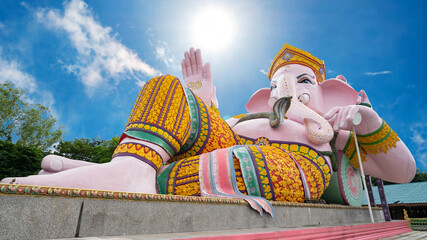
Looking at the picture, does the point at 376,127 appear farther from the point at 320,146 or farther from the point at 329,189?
the point at 329,189

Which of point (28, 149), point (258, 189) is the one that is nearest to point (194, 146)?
point (258, 189)

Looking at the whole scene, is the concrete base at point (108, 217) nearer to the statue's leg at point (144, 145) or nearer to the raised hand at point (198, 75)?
the statue's leg at point (144, 145)

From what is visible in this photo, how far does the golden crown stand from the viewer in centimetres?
459

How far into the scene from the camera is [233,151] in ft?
8.01

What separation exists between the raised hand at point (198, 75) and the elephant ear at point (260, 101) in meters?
1.27

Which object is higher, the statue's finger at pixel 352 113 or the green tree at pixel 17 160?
the green tree at pixel 17 160

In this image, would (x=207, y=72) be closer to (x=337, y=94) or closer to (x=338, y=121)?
(x=338, y=121)

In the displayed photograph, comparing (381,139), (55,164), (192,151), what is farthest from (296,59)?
(55,164)

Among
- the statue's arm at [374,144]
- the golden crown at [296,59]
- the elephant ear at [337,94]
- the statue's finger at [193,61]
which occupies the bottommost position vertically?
the statue's arm at [374,144]

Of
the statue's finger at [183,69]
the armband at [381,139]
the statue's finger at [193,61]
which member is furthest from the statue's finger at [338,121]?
the statue's finger at [183,69]

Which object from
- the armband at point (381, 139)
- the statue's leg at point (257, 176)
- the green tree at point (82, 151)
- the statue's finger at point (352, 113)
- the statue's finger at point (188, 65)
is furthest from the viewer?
the green tree at point (82, 151)

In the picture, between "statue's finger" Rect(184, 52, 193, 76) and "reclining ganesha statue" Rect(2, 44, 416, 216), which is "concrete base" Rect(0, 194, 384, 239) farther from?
"statue's finger" Rect(184, 52, 193, 76)

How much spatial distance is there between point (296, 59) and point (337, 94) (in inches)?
34.2

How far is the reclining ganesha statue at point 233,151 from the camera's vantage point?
220 centimetres
